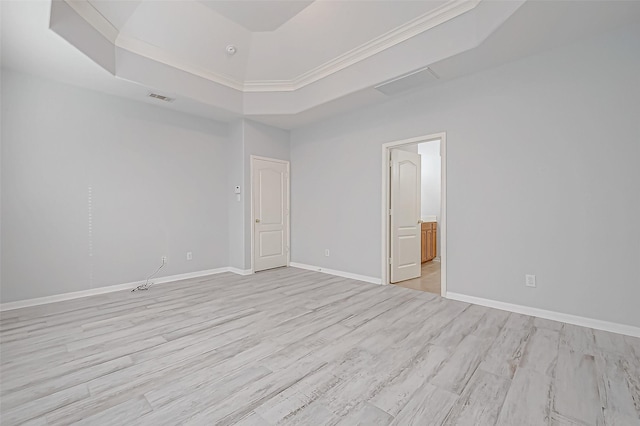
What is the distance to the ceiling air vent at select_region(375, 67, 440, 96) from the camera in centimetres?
347

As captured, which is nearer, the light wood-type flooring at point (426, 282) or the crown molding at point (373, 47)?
the crown molding at point (373, 47)

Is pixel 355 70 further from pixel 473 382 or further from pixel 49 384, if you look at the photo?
pixel 49 384

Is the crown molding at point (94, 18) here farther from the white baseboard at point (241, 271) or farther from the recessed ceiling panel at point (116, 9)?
the white baseboard at point (241, 271)

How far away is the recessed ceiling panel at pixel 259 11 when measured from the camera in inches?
129

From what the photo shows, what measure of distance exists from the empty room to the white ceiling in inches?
1.2

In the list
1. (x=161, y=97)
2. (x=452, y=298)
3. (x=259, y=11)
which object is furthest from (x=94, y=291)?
(x=452, y=298)

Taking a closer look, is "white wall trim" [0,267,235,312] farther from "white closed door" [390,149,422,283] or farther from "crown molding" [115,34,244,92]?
"crown molding" [115,34,244,92]

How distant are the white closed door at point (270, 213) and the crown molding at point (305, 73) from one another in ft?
4.48

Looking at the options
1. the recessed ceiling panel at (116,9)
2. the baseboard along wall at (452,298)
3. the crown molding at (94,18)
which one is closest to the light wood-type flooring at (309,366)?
the baseboard along wall at (452,298)

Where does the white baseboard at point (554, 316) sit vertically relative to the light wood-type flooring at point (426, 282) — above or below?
above

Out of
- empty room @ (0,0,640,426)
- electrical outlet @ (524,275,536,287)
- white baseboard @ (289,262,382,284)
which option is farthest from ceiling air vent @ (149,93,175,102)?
electrical outlet @ (524,275,536,287)

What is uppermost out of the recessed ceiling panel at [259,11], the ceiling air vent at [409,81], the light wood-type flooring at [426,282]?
the recessed ceiling panel at [259,11]

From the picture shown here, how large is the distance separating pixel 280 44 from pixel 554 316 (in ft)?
15.5

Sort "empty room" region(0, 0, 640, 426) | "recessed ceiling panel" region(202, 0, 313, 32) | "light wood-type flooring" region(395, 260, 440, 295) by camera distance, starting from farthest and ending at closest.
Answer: "light wood-type flooring" region(395, 260, 440, 295) < "recessed ceiling panel" region(202, 0, 313, 32) < "empty room" region(0, 0, 640, 426)
